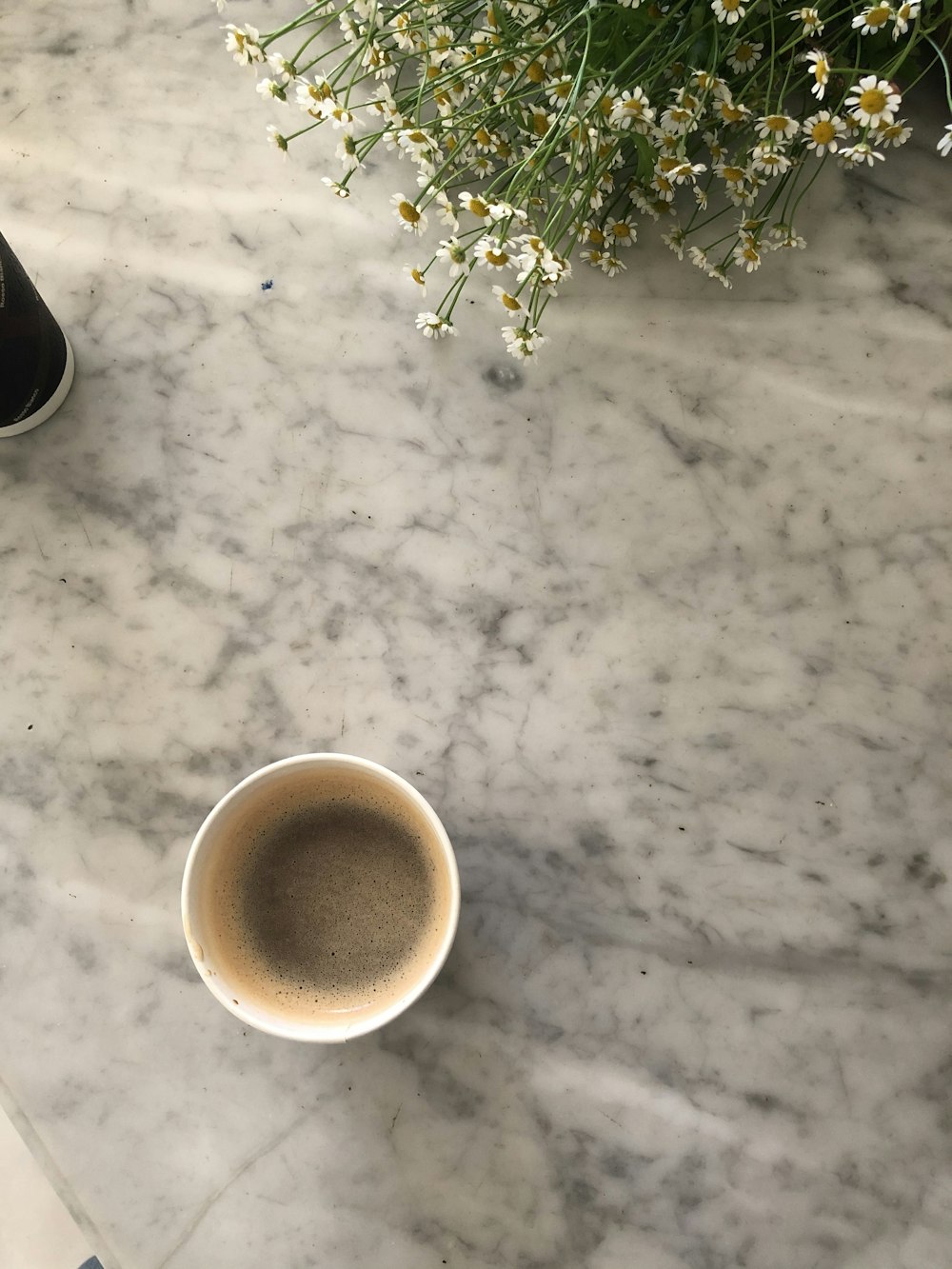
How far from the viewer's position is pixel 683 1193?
711 mm

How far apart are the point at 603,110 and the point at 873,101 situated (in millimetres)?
149

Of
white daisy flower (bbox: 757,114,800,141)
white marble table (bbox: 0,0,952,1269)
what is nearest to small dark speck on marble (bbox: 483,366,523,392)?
white marble table (bbox: 0,0,952,1269)

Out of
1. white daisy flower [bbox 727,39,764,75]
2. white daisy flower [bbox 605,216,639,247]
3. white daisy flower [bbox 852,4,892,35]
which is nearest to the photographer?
white daisy flower [bbox 852,4,892,35]

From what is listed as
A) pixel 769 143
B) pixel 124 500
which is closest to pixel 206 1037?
pixel 124 500

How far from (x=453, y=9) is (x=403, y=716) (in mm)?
461

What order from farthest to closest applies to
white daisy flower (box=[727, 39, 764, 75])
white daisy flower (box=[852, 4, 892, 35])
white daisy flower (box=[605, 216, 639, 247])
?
white daisy flower (box=[605, 216, 639, 247]) → white daisy flower (box=[727, 39, 764, 75]) → white daisy flower (box=[852, 4, 892, 35])

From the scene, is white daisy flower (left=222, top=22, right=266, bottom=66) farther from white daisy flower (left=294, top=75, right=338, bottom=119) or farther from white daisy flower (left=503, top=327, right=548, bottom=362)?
white daisy flower (left=503, top=327, right=548, bottom=362)

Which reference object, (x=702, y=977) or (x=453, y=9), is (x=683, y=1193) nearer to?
(x=702, y=977)

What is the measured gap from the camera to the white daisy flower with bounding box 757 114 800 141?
0.63m

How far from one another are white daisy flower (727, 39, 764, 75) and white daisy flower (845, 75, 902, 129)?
0.08m

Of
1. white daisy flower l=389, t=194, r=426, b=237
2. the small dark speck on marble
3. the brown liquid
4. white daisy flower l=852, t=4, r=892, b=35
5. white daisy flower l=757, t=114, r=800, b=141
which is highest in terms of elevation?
white daisy flower l=852, t=4, r=892, b=35

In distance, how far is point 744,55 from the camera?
2.14 ft

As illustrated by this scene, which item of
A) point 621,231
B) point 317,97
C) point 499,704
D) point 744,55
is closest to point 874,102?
point 744,55

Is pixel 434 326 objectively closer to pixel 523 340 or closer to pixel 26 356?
pixel 523 340
